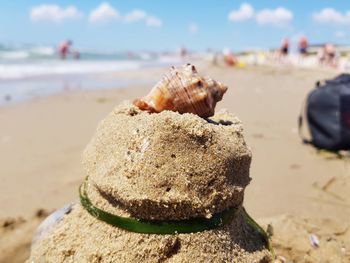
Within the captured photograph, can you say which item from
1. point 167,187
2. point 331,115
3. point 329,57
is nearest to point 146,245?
point 167,187

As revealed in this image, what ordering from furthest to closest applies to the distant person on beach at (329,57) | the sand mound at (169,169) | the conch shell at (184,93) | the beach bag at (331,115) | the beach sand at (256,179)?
the distant person on beach at (329,57) → the beach bag at (331,115) → the beach sand at (256,179) → the conch shell at (184,93) → the sand mound at (169,169)

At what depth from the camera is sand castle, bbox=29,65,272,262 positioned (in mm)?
1798

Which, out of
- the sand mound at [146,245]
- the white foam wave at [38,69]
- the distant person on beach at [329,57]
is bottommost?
the distant person on beach at [329,57]

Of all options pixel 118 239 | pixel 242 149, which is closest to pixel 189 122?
pixel 242 149

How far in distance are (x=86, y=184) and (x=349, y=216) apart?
2351 millimetres

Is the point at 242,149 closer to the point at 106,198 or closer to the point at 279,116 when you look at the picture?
the point at 106,198

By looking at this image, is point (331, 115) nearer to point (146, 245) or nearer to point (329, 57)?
point (146, 245)

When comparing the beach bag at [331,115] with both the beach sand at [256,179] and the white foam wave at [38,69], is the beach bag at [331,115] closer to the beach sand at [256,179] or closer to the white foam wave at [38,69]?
the beach sand at [256,179]

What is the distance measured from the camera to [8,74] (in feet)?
53.2

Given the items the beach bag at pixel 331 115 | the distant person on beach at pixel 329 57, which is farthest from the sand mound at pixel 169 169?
the distant person on beach at pixel 329 57

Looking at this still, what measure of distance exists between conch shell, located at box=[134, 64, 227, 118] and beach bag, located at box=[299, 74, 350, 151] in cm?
376

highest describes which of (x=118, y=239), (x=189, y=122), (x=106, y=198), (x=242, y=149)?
(x=189, y=122)

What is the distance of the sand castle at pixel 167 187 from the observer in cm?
180

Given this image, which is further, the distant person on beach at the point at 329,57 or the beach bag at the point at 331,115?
the distant person on beach at the point at 329,57
